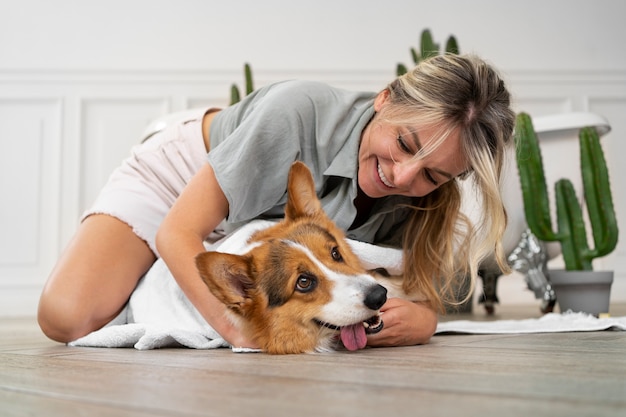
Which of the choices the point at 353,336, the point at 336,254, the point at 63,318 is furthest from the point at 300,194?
the point at 63,318

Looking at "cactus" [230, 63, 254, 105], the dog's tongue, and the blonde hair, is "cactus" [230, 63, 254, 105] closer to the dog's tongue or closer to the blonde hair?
the blonde hair

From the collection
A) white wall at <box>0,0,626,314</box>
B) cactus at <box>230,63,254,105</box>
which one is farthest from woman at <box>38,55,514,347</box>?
white wall at <box>0,0,626,314</box>

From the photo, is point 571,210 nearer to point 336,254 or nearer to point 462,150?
point 462,150

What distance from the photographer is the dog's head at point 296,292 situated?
1.55m

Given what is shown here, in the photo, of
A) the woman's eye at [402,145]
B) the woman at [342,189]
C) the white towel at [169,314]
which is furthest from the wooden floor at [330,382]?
the woman's eye at [402,145]

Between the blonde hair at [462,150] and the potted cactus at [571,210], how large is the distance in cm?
99

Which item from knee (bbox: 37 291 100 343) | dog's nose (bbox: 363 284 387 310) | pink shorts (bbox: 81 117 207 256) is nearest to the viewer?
dog's nose (bbox: 363 284 387 310)

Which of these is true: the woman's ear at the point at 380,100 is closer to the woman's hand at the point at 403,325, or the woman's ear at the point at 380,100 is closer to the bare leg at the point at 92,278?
the woman's hand at the point at 403,325

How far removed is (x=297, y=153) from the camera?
1979mm

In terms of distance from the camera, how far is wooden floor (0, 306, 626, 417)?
0.85 m

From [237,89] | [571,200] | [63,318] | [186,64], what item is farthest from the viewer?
[186,64]

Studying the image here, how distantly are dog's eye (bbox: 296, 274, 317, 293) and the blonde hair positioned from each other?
51 centimetres

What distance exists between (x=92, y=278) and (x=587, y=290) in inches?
78.8

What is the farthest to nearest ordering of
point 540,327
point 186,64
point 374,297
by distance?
point 186,64 < point 540,327 < point 374,297
